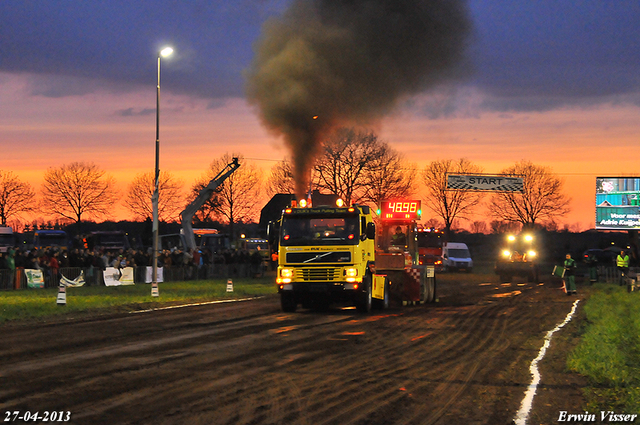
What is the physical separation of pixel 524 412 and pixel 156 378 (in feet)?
15.5

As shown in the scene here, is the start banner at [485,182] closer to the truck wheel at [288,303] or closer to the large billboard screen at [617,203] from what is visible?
the large billboard screen at [617,203]

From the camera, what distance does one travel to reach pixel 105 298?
78.5 ft

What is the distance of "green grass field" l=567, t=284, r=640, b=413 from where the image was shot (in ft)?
27.7

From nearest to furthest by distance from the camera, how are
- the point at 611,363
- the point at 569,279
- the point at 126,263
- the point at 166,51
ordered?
1. the point at 611,363
2. the point at 166,51
3. the point at 569,279
4. the point at 126,263

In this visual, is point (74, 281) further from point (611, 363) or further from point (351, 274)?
point (611, 363)

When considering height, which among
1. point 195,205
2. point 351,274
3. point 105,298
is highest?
point 195,205

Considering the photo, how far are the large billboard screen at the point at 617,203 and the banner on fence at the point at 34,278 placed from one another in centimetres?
3379

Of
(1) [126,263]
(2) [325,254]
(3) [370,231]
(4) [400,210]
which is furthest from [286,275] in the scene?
(1) [126,263]

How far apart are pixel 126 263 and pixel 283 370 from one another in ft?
79.5

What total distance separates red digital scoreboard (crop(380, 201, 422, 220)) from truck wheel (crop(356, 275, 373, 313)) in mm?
3707

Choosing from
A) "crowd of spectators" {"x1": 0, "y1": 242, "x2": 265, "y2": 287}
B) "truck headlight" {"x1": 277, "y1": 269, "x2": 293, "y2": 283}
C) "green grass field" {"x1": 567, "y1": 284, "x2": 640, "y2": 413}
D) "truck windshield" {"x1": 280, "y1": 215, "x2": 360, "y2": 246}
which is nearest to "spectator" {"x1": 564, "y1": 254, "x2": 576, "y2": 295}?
"green grass field" {"x1": 567, "y1": 284, "x2": 640, "y2": 413}

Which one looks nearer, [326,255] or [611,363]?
[611,363]

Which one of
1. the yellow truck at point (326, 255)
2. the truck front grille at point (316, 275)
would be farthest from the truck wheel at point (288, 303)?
the truck front grille at point (316, 275)

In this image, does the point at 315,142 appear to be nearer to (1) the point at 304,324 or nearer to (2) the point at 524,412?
(1) the point at 304,324
